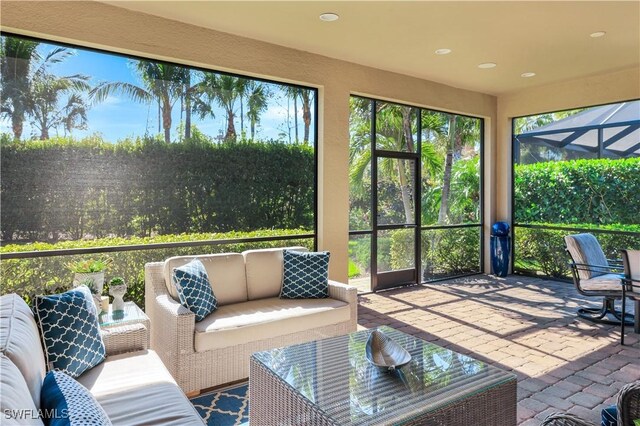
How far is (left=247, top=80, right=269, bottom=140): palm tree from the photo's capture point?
495cm

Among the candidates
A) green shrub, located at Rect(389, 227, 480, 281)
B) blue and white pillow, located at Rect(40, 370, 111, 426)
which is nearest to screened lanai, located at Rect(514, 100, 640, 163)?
green shrub, located at Rect(389, 227, 480, 281)

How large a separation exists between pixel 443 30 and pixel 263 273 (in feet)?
10.6

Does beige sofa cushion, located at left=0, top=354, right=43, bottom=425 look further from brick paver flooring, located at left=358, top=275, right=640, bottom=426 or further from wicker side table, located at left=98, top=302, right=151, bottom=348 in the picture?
brick paver flooring, located at left=358, top=275, right=640, bottom=426

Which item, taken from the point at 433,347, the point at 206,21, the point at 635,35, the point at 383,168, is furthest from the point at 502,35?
the point at 433,347

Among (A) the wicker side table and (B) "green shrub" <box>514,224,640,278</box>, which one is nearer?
(A) the wicker side table

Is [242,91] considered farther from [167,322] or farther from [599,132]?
[599,132]

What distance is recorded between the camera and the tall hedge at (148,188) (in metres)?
3.66

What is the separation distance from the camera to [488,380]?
208 centimetres

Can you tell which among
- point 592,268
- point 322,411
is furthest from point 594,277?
point 322,411

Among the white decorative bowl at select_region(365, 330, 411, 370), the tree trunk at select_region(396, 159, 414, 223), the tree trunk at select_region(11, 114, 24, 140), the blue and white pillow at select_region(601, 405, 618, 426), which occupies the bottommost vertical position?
the blue and white pillow at select_region(601, 405, 618, 426)

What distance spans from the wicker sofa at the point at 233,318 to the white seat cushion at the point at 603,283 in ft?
9.21

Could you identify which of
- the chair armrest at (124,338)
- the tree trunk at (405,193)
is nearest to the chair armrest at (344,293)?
the chair armrest at (124,338)

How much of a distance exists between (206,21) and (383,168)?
3.26 metres

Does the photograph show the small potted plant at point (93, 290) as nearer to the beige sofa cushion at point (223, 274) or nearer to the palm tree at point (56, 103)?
the beige sofa cushion at point (223, 274)
